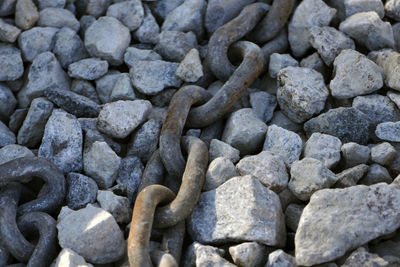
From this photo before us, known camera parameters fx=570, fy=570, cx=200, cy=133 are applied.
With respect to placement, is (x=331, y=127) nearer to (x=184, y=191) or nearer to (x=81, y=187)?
(x=184, y=191)

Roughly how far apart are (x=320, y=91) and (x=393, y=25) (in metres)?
0.68

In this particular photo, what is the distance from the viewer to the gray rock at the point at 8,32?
299 centimetres

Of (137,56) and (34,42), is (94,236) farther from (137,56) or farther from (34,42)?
(34,42)

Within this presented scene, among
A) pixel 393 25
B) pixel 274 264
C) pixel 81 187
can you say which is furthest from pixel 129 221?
pixel 393 25

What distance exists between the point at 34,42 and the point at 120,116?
749 mm

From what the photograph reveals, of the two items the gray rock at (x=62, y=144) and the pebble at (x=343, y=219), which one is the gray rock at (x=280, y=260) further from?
the gray rock at (x=62, y=144)

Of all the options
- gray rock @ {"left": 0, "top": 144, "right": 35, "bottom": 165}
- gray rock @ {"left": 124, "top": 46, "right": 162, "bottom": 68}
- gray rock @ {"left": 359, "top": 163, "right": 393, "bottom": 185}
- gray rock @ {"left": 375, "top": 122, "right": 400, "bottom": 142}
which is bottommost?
gray rock @ {"left": 359, "top": 163, "right": 393, "bottom": 185}

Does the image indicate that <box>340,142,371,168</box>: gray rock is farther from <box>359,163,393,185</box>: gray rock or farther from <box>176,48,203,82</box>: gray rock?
<box>176,48,203,82</box>: gray rock

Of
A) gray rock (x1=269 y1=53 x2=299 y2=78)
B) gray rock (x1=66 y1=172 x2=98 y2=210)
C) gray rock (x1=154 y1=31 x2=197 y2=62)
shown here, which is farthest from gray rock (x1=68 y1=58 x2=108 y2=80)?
gray rock (x1=269 y1=53 x2=299 y2=78)

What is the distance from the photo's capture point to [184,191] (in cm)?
235

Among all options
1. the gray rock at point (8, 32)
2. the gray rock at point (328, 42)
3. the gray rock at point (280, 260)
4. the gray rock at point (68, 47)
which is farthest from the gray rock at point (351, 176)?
the gray rock at point (8, 32)

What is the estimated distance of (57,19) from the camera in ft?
10.4

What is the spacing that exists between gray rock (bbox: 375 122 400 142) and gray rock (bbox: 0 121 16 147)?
1.72m

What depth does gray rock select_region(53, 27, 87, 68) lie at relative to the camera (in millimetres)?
3078
